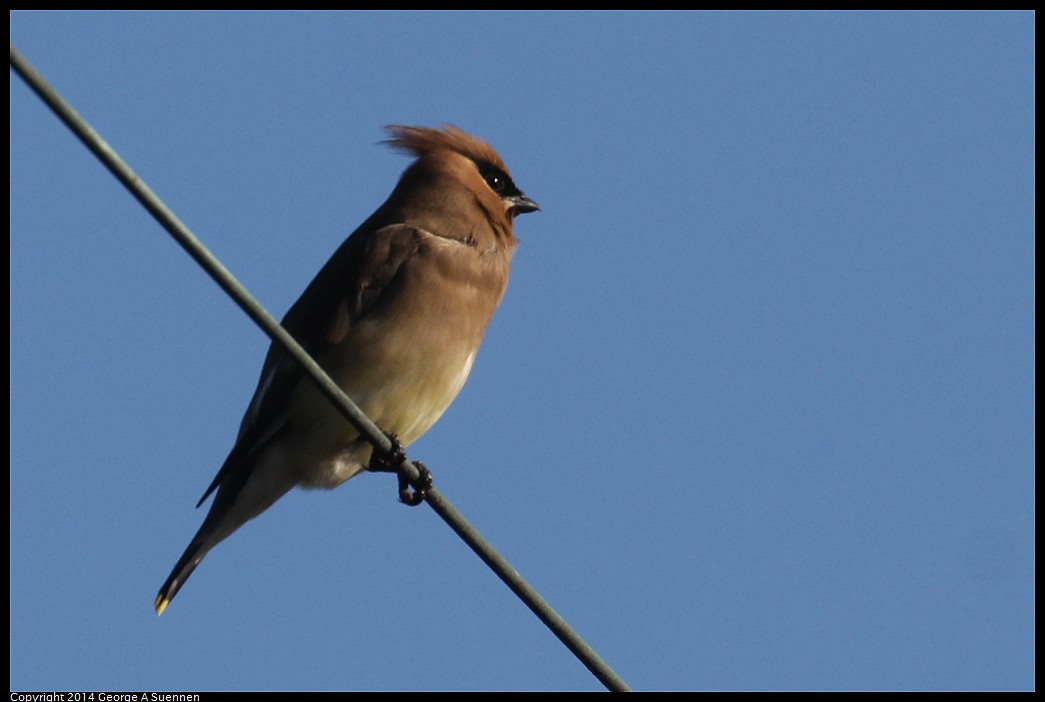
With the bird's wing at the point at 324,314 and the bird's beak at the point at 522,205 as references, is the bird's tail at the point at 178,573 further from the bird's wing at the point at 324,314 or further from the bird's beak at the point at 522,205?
the bird's beak at the point at 522,205

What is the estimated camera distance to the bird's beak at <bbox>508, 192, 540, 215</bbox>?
755 cm

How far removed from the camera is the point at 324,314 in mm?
6531

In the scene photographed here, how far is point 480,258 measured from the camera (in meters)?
6.82

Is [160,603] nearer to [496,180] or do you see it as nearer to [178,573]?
[178,573]

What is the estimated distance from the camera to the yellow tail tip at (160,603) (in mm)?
6668

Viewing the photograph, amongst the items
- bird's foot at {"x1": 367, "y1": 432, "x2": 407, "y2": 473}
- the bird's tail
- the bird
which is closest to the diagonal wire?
bird's foot at {"x1": 367, "y1": 432, "x2": 407, "y2": 473}

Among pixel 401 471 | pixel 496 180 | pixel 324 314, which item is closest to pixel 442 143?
pixel 496 180

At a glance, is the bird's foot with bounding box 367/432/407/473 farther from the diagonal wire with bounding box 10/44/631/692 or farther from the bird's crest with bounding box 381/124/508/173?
the bird's crest with bounding box 381/124/508/173

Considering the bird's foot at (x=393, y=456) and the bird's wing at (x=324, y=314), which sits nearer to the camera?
the bird's foot at (x=393, y=456)

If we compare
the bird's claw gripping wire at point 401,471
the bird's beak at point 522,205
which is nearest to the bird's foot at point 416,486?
the bird's claw gripping wire at point 401,471
